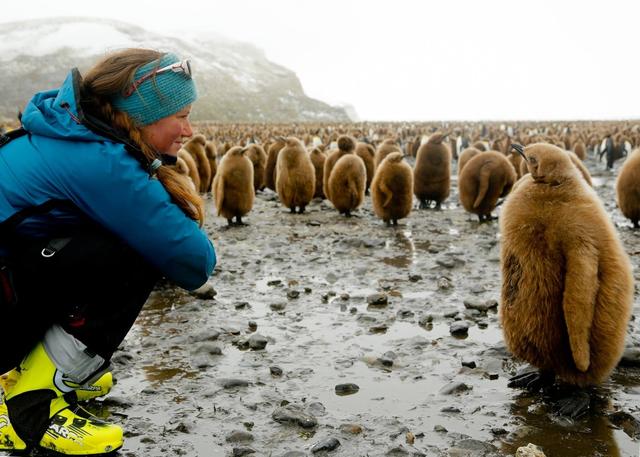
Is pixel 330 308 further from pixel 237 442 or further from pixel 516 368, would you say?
pixel 237 442

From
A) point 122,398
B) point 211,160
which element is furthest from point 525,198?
point 211,160

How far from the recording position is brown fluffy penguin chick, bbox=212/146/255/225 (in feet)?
27.6

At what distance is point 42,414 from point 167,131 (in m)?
1.21

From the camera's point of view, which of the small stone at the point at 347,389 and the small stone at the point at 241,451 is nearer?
the small stone at the point at 241,451

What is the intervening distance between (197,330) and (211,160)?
9.80m

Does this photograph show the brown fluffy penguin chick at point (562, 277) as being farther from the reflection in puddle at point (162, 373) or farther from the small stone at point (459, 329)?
the reflection in puddle at point (162, 373)

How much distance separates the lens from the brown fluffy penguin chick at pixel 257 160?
1198cm

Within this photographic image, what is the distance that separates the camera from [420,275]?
5.54 metres

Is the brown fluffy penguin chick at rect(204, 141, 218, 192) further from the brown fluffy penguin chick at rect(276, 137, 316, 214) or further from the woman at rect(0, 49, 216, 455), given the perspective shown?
the woman at rect(0, 49, 216, 455)

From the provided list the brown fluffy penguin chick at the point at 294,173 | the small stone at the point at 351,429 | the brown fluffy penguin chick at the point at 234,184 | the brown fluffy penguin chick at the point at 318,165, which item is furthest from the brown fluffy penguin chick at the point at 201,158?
the small stone at the point at 351,429

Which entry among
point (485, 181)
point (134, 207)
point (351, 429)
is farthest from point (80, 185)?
point (485, 181)

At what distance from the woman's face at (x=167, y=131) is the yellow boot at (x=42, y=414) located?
911 mm

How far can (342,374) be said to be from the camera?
328cm

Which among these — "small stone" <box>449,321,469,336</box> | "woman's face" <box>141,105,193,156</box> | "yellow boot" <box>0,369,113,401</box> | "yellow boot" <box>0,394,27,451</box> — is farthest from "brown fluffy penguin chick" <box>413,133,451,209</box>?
"yellow boot" <box>0,394,27,451</box>
